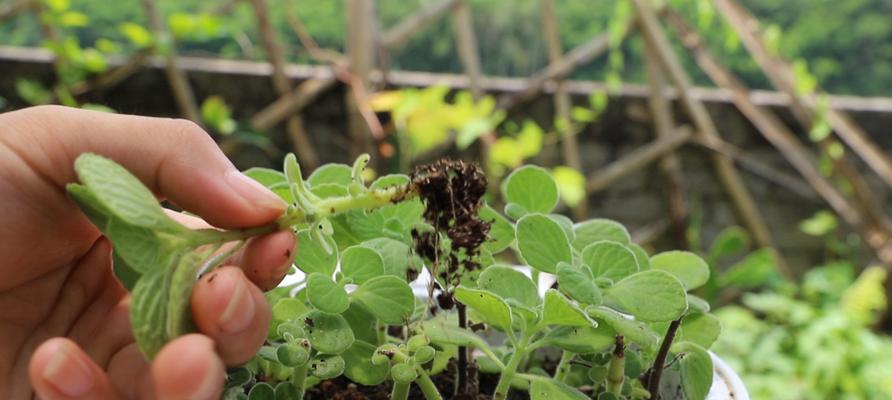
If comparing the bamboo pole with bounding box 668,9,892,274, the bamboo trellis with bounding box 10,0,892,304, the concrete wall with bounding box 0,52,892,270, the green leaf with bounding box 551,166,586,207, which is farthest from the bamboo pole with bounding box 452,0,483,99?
the bamboo pole with bounding box 668,9,892,274

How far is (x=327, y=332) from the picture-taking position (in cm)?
31

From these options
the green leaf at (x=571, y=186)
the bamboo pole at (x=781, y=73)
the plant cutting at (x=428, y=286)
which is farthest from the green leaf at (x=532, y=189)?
the bamboo pole at (x=781, y=73)

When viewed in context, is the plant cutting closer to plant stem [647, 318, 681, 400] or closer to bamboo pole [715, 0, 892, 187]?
plant stem [647, 318, 681, 400]

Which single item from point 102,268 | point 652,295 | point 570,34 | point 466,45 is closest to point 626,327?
point 652,295

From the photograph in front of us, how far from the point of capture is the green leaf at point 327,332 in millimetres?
302

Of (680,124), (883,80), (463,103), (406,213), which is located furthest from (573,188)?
(883,80)

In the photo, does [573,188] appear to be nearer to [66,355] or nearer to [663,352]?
[663,352]

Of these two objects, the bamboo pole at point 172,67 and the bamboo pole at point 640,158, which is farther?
the bamboo pole at point 640,158

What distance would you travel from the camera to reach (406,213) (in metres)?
0.37

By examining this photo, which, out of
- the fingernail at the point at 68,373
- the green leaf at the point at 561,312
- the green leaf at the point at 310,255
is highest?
the green leaf at the point at 561,312

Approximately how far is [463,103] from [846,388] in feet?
2.47

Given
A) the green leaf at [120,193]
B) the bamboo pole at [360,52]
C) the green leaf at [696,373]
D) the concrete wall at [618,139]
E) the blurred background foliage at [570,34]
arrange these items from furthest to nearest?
the blurred background foliage at [570,34] → the concrete wall at [618,139] → the bamboo pole at [360,52] → the green leaf at [696,373] → the green leaf at [120,193]

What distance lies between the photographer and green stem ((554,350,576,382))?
1.17ft

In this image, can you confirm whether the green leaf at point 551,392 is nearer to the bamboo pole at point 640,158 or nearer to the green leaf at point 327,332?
the green leaf at point 327,332
